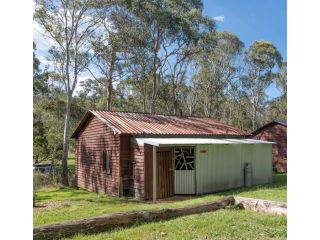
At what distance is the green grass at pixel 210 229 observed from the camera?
21.3 feet

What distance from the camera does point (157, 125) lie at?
16266 millimetres

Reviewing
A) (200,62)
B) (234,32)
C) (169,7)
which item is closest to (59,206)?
(169,7)

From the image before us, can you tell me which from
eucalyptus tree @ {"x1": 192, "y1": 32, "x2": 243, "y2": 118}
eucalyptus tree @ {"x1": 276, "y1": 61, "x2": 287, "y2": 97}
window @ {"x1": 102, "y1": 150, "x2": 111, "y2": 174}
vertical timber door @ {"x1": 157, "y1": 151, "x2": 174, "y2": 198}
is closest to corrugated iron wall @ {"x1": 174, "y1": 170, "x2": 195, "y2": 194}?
vertical timber door @ {"x1": 157, "y1": 151, "x2": 174, "y2": 198}

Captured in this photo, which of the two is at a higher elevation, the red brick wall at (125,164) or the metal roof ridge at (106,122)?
the metal roof ridge at (106,122)

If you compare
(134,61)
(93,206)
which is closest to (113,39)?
(134,61)

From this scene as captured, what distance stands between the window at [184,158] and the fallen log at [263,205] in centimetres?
442

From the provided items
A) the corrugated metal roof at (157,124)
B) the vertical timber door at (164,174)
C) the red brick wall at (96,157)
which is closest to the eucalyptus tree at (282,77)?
the corrugated metal roof at (157,124)

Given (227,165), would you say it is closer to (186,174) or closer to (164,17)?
(186,174)

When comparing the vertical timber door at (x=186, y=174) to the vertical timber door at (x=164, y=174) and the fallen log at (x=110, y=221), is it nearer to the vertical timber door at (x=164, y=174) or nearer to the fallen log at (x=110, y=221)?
the vertical timber door at (x=164, y=174)

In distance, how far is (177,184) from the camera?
13.9 m

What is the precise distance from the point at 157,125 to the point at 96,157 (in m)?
3.25

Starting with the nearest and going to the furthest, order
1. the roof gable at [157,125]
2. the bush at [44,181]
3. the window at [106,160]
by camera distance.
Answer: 1. the roof gable at [157,125]
2. the window at [106,160]
3. the bush at [44,181]

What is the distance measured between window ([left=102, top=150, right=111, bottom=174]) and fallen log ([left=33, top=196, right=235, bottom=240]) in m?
6.88
